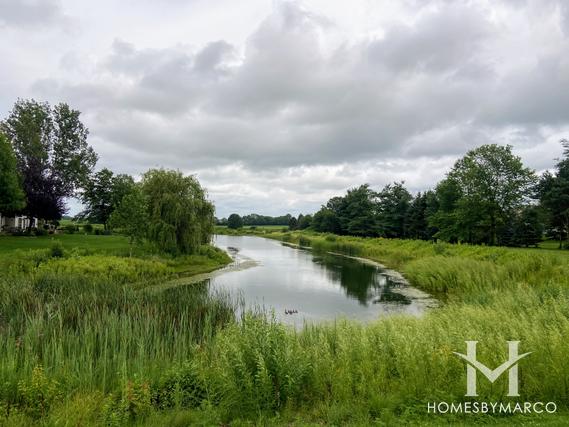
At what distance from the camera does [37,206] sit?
3784cm

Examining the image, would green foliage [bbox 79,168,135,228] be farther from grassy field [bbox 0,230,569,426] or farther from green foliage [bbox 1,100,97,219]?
grassy field [bbox 0,230,569,426]

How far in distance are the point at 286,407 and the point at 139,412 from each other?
6.18 feet

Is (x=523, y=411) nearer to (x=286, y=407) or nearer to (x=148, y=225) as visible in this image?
(x=286, y=407)

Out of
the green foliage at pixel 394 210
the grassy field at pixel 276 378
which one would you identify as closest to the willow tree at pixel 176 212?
the grassy field at pixel 276 378

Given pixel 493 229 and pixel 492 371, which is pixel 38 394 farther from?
pixel 493 229

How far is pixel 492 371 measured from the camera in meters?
5.23

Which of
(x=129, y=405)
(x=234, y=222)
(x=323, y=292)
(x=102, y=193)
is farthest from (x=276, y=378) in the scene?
(x=234, y=222)

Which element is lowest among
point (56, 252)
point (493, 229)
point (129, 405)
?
point (129, 405)

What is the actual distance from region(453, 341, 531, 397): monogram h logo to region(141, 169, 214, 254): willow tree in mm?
21258

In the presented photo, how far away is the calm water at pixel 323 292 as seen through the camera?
14.7m

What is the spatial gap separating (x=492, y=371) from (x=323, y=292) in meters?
14.4

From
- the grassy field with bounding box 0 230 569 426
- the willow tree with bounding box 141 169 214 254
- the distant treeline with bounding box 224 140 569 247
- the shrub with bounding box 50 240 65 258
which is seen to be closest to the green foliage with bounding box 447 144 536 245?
the distant treeline with bounding box 224 140 569 247

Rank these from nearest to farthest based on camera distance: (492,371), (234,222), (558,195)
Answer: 1. (492,371)
2. (558,195)
3. (234,222)

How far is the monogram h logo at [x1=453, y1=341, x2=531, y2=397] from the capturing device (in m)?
4.88
